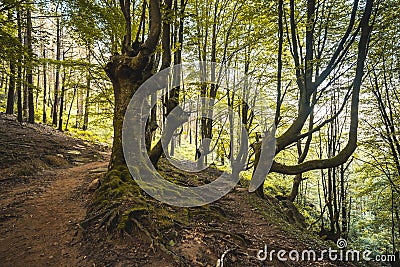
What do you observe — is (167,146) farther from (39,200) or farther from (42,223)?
(42,223)

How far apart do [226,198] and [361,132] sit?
22.5 ft

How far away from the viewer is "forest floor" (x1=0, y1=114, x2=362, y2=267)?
3424mm

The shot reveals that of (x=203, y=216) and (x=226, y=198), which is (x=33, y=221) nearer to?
(x=203, y=216)

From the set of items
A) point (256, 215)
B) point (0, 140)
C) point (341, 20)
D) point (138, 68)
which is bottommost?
point (256, 215)

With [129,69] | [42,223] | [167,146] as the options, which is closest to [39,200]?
[42,223]

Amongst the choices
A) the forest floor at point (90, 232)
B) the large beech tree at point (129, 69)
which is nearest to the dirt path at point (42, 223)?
the forest floor at point (90, 232)

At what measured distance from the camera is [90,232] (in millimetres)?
3852

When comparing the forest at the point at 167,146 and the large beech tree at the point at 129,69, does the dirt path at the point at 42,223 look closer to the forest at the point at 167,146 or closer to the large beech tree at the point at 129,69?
the forest at the point at 167,146

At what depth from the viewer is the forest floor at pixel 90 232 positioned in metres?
3.42

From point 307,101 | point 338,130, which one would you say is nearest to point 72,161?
point 307,101

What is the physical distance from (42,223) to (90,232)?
117cm

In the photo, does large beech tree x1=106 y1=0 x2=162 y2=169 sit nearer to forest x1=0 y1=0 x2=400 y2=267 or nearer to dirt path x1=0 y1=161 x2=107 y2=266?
forest x1=0 y1=0 x2=400 y2=267

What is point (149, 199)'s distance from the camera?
194 inches

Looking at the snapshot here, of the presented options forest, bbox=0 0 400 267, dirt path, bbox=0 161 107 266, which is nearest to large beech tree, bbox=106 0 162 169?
forest, bbox=0 0 400 267
